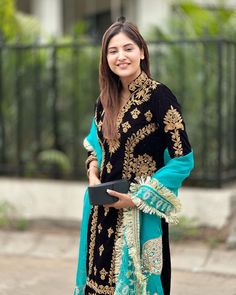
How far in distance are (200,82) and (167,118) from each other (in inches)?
143

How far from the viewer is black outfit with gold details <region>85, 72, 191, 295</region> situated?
313cm

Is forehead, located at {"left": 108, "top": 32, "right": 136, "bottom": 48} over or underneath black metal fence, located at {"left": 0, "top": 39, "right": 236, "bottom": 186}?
over

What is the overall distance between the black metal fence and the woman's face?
10.7 feet

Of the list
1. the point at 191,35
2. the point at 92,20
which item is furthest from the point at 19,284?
the point at 92,20

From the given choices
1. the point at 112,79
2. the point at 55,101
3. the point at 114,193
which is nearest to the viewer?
the point at 114,193

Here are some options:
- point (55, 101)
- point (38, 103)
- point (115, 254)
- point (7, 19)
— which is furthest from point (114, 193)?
point (7, 19)

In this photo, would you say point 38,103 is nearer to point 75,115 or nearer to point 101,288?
point 75,115

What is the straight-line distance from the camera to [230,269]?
5.30 m

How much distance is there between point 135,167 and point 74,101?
13.0 ft

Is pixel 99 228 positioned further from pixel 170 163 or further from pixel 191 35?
pixel 191 35

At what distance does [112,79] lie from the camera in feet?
10.8

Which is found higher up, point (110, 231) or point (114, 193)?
point (114, 193)

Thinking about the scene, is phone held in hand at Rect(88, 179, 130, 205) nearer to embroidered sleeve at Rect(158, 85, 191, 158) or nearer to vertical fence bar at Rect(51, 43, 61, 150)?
embroidered sleeve at Rect(158, 85, 191, 158)

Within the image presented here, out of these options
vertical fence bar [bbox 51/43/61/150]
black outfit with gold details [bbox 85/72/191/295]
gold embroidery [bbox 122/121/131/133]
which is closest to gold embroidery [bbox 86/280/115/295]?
black outfit with gold details [bbox 85/72/191/295]
